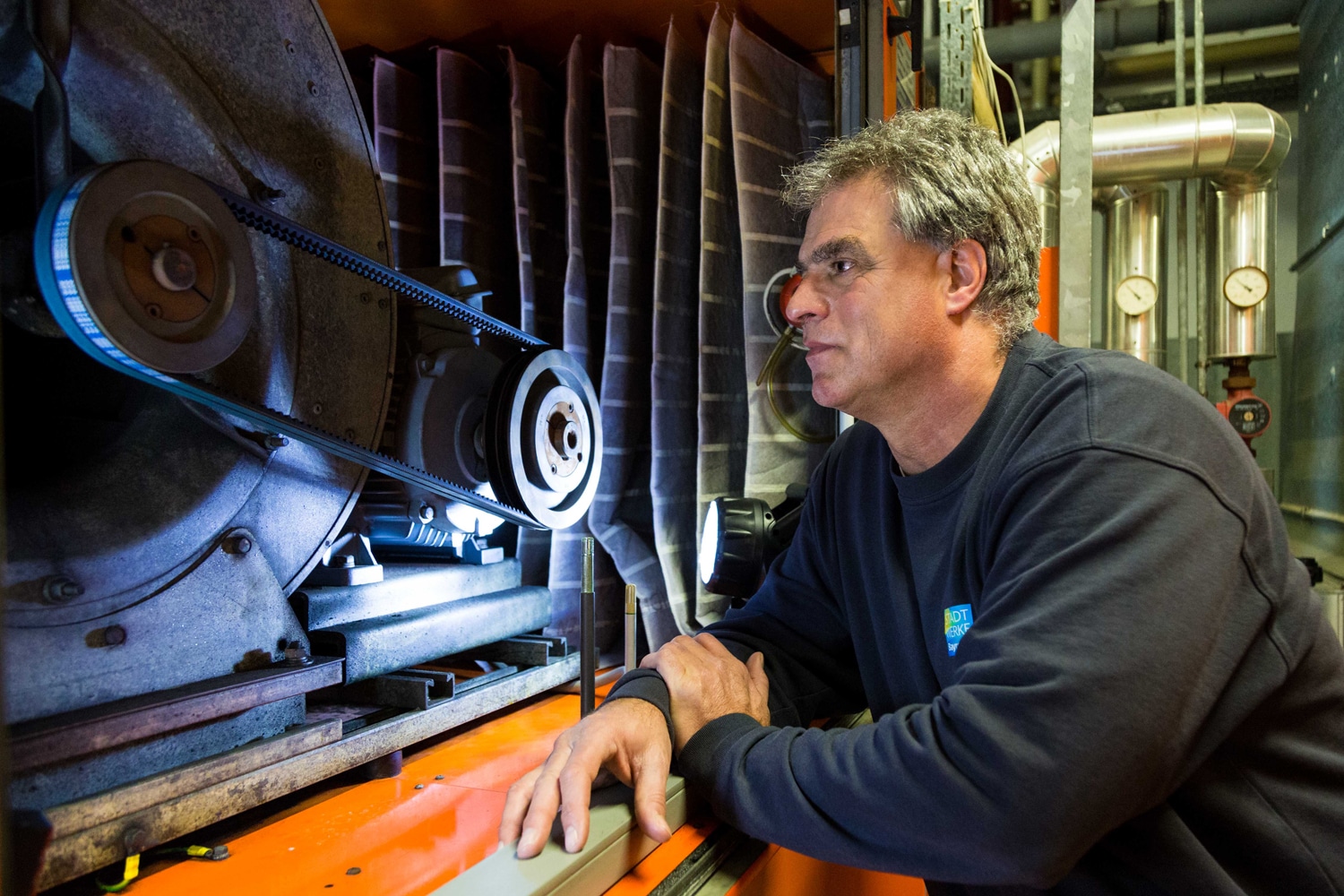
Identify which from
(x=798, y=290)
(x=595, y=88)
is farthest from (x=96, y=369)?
(x=595, y=88)

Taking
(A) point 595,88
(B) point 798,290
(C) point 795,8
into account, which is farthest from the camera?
(A) point 595,88

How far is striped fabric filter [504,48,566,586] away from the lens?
69.2 inches

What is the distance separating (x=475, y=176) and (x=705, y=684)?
1.28 metres

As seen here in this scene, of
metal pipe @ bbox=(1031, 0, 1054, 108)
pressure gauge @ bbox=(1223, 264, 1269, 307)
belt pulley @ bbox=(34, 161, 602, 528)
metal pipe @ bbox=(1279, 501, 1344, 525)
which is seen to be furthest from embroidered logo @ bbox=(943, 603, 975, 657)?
metal pipe @ bbox=(1031, 0, 1054, 108)

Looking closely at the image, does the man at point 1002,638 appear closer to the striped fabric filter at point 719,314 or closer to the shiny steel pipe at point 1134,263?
the striped fabric filter at point 719,314

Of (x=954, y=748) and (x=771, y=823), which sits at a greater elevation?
(x=954, y=748)

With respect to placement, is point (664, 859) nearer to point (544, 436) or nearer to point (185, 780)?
point (185, 780)

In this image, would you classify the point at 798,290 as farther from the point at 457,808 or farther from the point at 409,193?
the point at 409,193

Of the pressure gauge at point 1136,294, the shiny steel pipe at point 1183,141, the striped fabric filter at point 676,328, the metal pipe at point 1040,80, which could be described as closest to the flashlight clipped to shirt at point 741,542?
the striped fabric filter at point 676,328

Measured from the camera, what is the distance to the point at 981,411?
1015 mm

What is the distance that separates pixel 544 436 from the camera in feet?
4.17

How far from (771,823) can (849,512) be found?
0.48m

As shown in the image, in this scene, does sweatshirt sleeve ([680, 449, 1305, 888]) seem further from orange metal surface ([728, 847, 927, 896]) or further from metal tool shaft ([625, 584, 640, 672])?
metal tool shaft ([625, 584, 640, 672])

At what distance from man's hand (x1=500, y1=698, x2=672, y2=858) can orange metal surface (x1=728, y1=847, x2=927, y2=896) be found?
11cm
